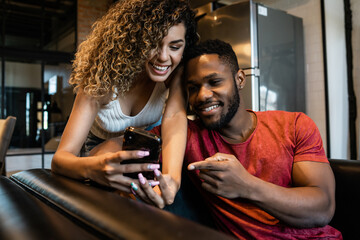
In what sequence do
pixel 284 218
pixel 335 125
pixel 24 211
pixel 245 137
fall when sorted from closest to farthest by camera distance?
pixel 24 211, pixel 284 218, pixel 245 137, pixel 335 125

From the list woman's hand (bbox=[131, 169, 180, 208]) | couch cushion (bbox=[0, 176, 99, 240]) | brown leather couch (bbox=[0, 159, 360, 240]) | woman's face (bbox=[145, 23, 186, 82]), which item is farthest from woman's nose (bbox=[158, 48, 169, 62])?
couch cushion (bbox=[0, 176, 99, 240])

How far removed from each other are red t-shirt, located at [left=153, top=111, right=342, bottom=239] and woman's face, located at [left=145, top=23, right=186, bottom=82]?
34cm

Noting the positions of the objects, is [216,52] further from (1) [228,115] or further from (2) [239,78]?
(1) [228,115]

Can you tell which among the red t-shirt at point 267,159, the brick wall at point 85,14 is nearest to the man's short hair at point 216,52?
the red t-shirt at point 267,159

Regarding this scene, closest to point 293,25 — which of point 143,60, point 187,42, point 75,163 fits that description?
point 187,42

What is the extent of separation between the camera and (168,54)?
124 centimetres

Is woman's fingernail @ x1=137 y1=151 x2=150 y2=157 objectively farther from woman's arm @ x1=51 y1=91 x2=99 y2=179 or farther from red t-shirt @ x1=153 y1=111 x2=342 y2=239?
red t-shirt @ x1=153 y1=111 x2=342 y2=239

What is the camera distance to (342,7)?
2961mm

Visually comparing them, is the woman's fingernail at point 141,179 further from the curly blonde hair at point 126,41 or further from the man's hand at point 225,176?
the curly blonde hair at point 126,41

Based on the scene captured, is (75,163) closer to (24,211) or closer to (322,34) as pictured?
(24,211)

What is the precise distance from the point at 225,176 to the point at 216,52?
21.8 inches

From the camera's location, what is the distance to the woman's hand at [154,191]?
855 mm

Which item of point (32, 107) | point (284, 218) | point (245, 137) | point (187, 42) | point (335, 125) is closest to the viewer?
point (284, 218)

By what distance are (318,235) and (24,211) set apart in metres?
0.87
